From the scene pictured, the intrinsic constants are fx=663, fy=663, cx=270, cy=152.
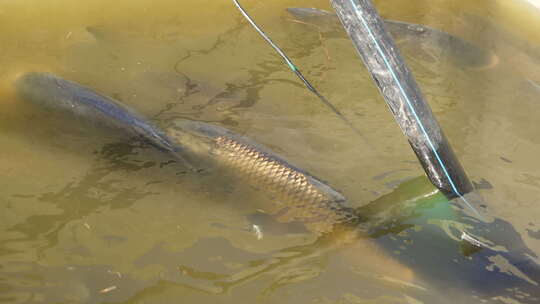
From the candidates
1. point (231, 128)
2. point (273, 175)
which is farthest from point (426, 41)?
point (273, 175)

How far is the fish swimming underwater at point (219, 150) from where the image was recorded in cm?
357

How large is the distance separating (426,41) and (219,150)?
2656 millimetres

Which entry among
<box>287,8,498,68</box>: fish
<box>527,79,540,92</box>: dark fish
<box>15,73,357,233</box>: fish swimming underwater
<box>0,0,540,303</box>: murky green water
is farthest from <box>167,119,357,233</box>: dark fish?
<box>527,79,540,92</box>: dark fish

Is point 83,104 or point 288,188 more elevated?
point 83,104

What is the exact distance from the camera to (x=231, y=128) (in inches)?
168

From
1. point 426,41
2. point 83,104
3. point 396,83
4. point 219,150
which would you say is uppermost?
point 396,83

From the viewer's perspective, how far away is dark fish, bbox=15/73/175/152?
399 centimetres

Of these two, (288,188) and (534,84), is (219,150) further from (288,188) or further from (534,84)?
(534,84)

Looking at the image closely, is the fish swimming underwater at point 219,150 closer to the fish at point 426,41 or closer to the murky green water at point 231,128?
the murky green water at point 231,128

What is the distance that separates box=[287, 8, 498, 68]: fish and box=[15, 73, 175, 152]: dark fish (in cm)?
232

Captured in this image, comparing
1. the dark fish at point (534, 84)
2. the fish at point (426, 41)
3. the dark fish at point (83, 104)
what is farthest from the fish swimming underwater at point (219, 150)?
the dark fish at point (534, 84)

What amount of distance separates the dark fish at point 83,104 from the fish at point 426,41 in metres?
2.32

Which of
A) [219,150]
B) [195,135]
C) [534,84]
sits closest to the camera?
[219,150]

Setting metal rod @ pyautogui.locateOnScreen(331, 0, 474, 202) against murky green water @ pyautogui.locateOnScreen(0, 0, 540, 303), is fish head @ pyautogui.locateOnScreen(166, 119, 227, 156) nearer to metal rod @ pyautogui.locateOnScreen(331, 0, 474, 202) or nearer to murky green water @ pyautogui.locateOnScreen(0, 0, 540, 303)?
murky green water @ pyautogui.locateOnScreen(0, 0, 540, 303)
